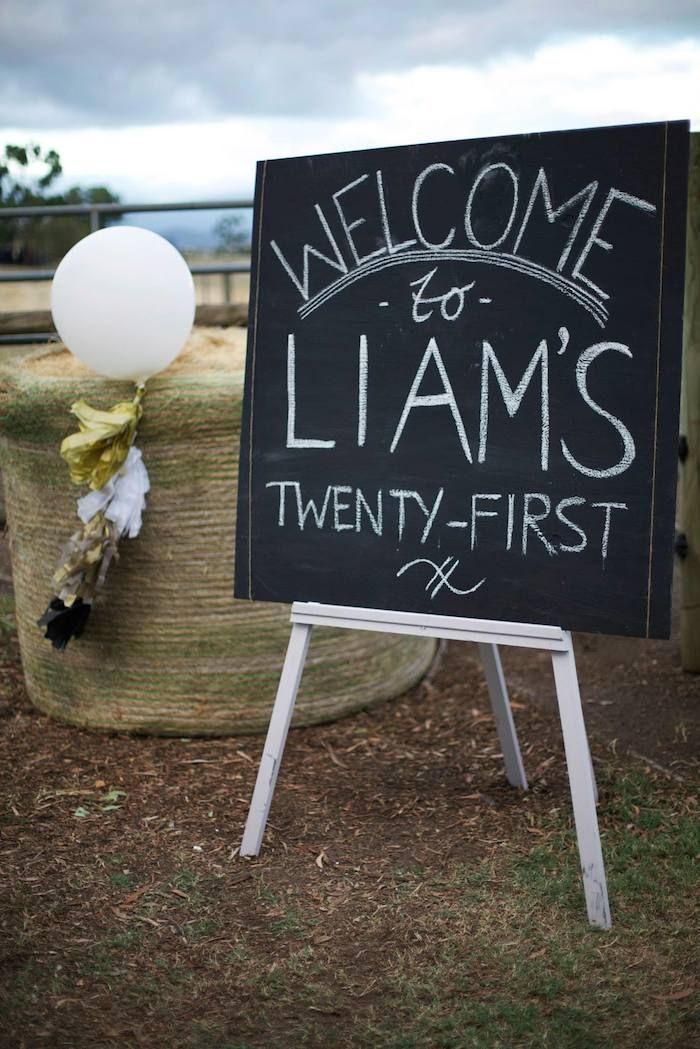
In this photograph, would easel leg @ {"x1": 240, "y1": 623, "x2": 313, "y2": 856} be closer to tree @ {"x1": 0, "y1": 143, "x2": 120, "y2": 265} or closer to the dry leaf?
the dry leaf

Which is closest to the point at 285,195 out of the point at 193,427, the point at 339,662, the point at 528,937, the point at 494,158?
the point at 494,158

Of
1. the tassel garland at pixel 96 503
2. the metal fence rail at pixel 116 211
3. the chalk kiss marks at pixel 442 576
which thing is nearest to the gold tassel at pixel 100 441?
the tassel garland at pixel 96 503

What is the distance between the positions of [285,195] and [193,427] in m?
0.80

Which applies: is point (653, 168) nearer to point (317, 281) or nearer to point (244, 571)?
point (317, 281)

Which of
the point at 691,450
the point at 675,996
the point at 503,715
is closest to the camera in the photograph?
the point at 675,996

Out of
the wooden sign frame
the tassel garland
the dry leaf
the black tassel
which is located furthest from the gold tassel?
the dry leaf

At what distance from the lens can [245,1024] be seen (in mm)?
1936

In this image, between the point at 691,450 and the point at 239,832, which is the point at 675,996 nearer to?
the point at 239,832

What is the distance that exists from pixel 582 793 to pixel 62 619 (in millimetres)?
1554

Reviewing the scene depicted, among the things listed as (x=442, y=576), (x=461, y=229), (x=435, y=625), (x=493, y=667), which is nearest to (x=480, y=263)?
(x=461, y=229)

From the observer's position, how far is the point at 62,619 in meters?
3.10

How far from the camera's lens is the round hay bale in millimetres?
3104

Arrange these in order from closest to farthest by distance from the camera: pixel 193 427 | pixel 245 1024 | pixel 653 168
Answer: pixel 245 1024
pixel 653 168
pixel 193 427

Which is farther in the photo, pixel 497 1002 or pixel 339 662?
pixel 339 662
